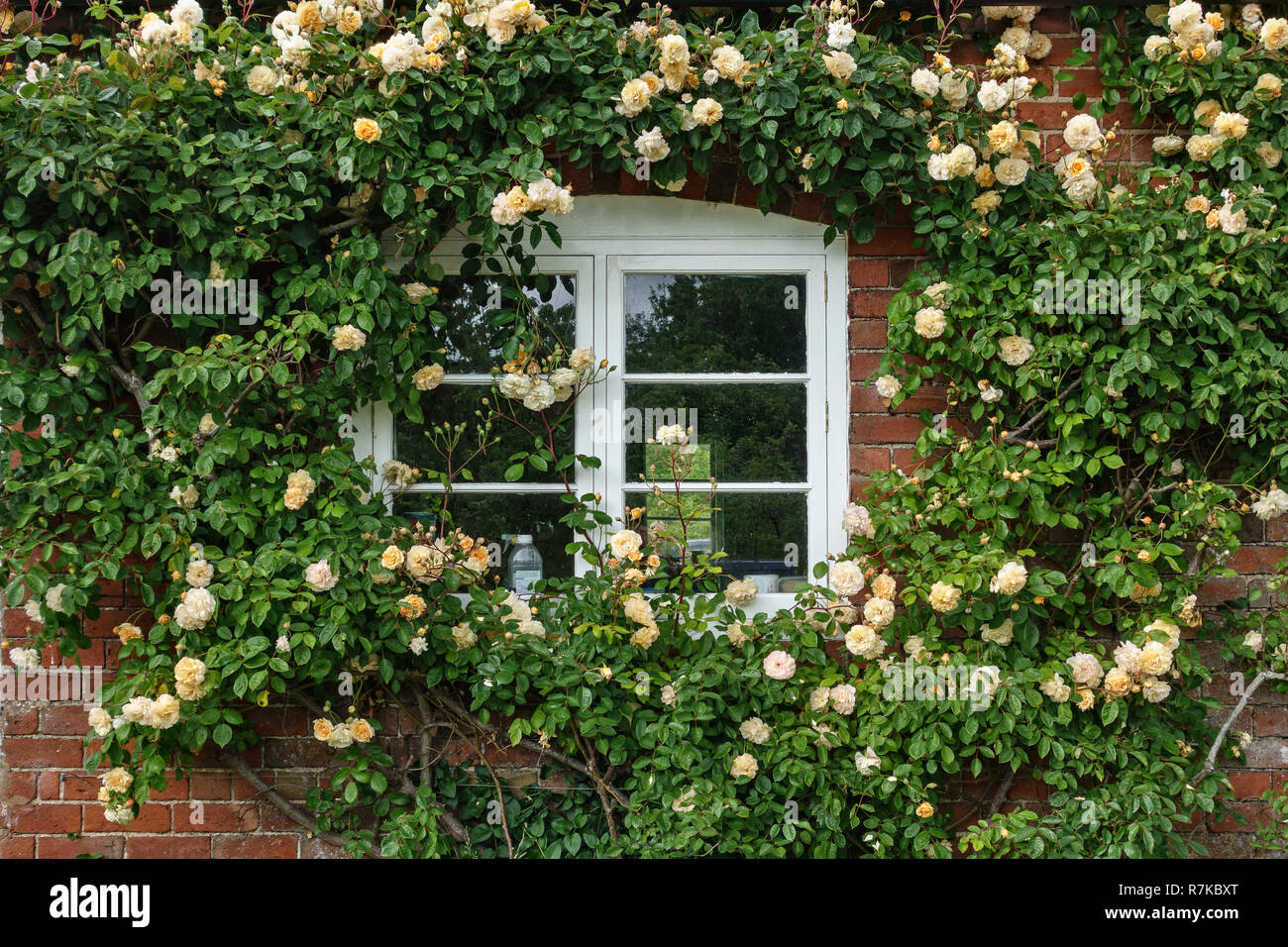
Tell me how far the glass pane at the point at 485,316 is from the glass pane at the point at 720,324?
227mm

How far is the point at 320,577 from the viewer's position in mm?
2355

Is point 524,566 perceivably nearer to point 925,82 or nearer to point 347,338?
point 347,338

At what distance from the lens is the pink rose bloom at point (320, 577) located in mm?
2355

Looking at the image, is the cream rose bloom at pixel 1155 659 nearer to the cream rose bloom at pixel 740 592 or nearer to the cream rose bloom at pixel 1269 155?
the cream rose bloom at pixel 740 592

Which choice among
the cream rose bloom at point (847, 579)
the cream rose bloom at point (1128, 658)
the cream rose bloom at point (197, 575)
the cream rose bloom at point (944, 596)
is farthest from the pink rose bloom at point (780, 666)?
the cream rose bloom at point (197, 575)

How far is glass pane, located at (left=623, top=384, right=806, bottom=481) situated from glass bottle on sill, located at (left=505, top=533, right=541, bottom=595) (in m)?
0.37

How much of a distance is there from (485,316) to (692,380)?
2.18ft

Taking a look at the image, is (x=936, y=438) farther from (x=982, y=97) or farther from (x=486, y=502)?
(x=486, y=502)

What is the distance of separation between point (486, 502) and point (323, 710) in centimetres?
77

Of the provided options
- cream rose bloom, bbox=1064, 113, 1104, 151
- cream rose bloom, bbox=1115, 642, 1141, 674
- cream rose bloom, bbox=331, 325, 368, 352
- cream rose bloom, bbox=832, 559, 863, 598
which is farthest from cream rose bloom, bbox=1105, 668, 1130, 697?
cream rose bloom, bbox=331, 325, 368, 352

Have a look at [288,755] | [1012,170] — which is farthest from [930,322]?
[288,755]

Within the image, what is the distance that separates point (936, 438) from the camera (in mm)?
2574

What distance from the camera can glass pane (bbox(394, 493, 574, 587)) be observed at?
8.99 feet

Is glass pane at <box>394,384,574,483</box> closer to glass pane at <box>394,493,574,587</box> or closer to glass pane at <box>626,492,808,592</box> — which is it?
glass pane at <box>394,493,574,587</box>
